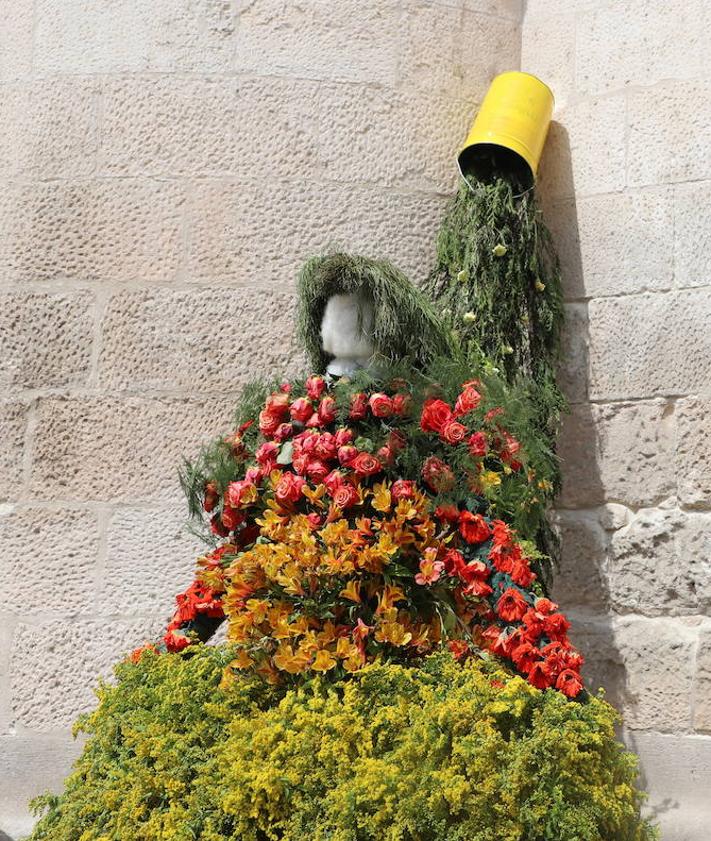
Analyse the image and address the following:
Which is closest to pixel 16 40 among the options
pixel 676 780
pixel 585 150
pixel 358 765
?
pixel 585 150

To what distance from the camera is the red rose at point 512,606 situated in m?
2.26

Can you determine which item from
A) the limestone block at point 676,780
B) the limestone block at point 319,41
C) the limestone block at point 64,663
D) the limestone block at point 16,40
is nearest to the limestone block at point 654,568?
the limestone block at point 676,780

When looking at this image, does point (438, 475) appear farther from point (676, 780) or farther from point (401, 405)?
point (676, 780)

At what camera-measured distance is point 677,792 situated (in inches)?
118

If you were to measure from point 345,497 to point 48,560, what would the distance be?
1.16m

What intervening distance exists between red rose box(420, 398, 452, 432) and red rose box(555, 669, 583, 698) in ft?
1.99

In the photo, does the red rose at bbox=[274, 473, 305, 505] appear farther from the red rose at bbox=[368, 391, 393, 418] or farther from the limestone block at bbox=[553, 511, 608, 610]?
the limestone block at bbox=[553, 511, 608, 610]

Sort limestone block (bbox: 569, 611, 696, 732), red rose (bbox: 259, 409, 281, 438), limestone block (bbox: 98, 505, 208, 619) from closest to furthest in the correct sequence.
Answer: red rose (bbox: 259, 409, 281, 438) < limestone block (bbox: 569, 611, 696, 732) < limestone block (bbox: 98, 505, 208, 619)

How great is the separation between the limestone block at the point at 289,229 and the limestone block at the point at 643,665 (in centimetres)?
112

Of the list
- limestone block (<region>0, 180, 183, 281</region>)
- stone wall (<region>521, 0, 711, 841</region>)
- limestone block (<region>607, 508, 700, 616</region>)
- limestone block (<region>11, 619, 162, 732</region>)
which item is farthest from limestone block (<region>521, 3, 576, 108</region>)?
limestone block (<region>11, 619, 162, 732</region>)

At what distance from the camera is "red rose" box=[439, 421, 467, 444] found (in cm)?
249

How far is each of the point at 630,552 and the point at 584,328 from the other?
649 mm

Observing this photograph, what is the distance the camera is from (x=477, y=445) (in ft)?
8.22

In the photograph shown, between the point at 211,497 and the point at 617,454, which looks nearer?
the point at 211,497
